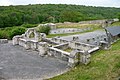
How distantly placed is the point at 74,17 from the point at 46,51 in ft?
190

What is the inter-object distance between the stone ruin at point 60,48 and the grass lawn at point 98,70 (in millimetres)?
771

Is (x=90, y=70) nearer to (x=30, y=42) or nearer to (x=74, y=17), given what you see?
(x=30, y=42)

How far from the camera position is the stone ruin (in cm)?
2122

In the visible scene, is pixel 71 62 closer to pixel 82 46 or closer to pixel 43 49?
pixel 43 49

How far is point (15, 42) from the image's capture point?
31078 mm

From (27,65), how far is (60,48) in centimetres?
646

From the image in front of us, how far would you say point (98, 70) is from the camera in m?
19.6

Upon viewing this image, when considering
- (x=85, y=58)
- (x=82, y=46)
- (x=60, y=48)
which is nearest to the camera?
(x=85, y=58)

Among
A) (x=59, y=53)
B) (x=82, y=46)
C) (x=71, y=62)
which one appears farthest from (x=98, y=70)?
(x=82, y=46)

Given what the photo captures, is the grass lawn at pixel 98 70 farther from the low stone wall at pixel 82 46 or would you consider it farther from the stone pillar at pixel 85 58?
the low stone wall at pixel 82 46

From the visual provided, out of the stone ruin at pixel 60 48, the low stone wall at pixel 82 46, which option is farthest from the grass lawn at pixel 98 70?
the low stone wall at pixel 82 46

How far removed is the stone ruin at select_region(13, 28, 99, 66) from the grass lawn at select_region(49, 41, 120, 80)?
77 cm

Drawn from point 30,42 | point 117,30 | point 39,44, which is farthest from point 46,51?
point 117,30

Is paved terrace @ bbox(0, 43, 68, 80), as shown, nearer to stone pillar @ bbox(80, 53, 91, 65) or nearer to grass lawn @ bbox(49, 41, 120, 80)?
grass lawn @ bbox(49, 41, 120, 80)
